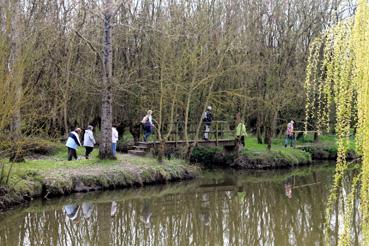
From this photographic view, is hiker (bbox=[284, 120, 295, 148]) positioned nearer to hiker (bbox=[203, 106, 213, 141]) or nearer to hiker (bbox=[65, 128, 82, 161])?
hiker (bbox=[203, 106, 213, 141])

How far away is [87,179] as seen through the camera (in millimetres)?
16219

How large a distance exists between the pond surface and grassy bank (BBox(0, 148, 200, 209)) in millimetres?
391

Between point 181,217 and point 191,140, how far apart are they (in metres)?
8.66

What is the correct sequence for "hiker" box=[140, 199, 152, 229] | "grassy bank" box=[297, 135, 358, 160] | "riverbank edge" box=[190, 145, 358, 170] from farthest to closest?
"grassy bank" box=[297, 135, 358, 160] < "riverbank edge" box=[190, 145, 358, 170] < "hiker" box=[140, 199, 152, 229]

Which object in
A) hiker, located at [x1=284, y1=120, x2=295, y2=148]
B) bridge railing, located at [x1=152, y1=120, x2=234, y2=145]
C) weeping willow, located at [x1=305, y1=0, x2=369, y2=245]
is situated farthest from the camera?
hiker, located at [x1=284, y1=120, x2=295, y2=148]

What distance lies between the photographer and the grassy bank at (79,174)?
14.4 metres

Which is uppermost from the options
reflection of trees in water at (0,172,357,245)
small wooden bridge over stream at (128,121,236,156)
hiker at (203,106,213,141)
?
hiker at (203,106,213,141)

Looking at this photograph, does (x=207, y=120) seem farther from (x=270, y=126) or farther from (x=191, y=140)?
(x=270, y=126)

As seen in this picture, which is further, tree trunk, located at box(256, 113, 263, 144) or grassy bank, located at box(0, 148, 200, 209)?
tree trunk, located at box(256, 113, 263, 144)

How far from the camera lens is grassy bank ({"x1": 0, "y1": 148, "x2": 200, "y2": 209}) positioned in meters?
14.4

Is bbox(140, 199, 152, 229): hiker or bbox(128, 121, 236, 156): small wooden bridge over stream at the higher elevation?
bbox(128, 121, 236, 156): small wooden bridge over stream

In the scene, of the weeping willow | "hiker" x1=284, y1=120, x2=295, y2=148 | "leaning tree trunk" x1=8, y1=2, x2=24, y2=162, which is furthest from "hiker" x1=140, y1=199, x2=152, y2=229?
"hiker" x1=284, y1=120, x2=295, y2=148

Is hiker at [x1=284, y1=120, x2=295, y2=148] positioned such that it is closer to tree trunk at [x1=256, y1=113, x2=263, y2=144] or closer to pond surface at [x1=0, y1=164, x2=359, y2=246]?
tree trunk at [x1=256, y1=113, x2=263, y2=144]

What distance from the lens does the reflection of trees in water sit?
11367mm
